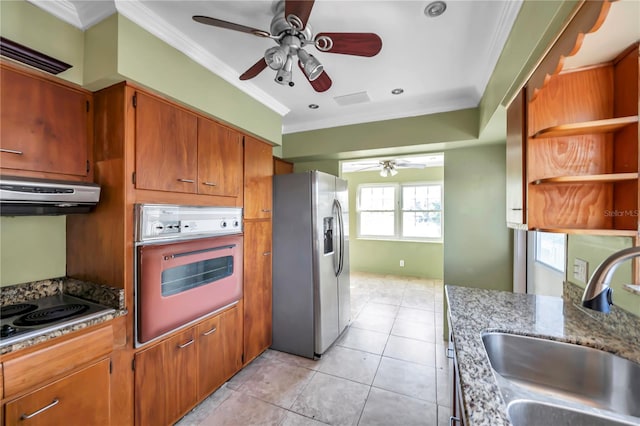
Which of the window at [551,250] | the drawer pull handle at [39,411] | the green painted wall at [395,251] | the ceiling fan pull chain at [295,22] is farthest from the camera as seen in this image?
the green painted wall at [395,251]

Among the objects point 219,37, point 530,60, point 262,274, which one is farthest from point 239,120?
point 530,60

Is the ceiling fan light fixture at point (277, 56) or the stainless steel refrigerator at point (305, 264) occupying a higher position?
the ceiling fan light fixture at point (277, 56)

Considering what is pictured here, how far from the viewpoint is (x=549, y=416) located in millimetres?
771

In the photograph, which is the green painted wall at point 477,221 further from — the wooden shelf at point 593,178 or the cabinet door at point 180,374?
the cabinet door at point 180,374

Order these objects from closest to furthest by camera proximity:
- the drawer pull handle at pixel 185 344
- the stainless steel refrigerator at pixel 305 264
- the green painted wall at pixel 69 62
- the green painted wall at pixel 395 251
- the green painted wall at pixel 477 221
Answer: the green painted wall at pixel 69 62 → the drawer pull handle at pixel 185 344 → the stainless steel refrigerator at pixel 305 264 → the green painted wall at pixel 477 221 → the green painted wall at pixel 395 251

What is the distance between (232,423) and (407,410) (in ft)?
4.15

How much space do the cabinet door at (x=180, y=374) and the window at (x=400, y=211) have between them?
4.72 m

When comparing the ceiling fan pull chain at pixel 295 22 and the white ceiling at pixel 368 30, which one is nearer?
the ceiling fan pull chain at pixel 295 22

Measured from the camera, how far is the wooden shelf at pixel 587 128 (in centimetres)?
101

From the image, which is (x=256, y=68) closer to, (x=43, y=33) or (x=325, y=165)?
(x=43, y=33)

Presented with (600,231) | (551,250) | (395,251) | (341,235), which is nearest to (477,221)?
(551,250)

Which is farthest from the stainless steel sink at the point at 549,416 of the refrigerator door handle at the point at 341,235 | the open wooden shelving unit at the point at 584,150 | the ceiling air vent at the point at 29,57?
the ceiling air vent at the point at 29,57

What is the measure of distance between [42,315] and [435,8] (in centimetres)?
264

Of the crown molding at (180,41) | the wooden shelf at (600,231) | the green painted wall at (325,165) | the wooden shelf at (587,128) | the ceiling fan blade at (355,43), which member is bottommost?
the wooden shelf at (600,231)
